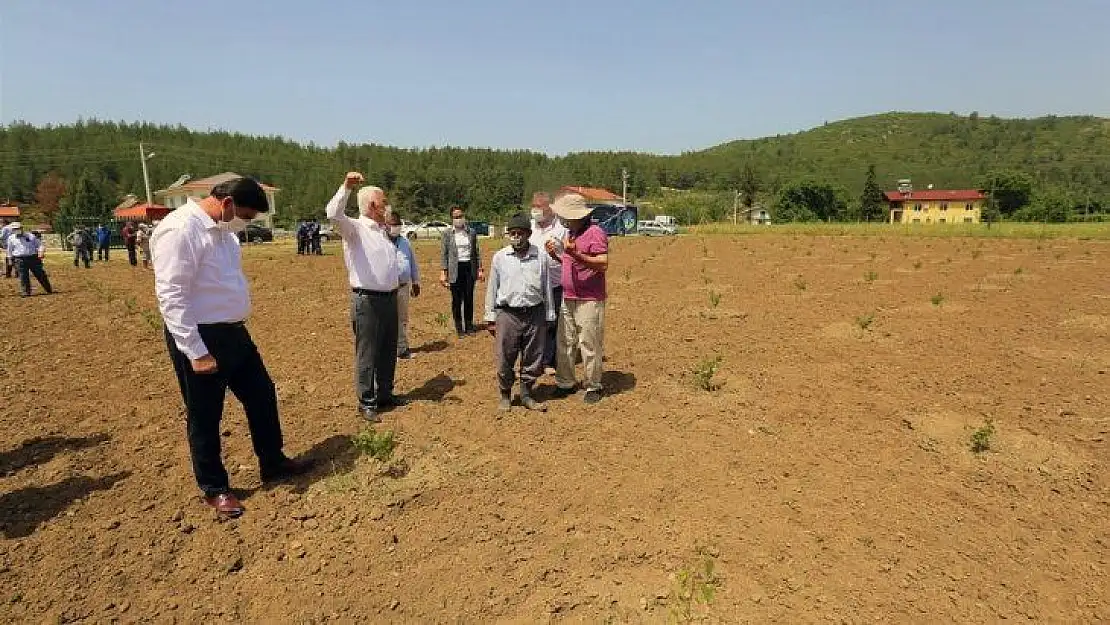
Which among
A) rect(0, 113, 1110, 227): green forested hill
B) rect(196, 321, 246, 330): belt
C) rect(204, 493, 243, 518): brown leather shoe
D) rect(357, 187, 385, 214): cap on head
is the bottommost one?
rect(204, 493, 243, 518): brown leather shoe

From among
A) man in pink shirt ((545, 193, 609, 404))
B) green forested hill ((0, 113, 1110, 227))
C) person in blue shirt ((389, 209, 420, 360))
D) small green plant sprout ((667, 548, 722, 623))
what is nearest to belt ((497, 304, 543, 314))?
man in pink shirt ((545, 193, 609, 404))

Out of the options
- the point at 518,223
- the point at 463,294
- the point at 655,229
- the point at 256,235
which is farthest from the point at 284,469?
the point at 655,229

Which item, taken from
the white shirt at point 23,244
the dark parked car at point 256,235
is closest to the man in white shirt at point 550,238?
the white shirt at point 23,244

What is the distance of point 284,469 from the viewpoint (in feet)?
12.7

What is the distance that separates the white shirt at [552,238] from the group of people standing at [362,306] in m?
0.01

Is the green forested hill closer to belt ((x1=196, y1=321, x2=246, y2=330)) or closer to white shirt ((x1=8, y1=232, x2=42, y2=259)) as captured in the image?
white shirt ((x1=8, y1=232, x2=42, y2=259))

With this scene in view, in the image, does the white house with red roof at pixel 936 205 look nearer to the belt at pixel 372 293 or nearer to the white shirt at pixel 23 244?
the white shirt at pixel 23 244

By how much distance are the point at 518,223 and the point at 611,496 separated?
7.15 ft

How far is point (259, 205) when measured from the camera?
11.4ft

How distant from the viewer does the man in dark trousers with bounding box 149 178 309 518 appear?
120 inches

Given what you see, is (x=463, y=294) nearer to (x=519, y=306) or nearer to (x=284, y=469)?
(x=519, y=306)

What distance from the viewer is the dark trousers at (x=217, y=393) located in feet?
10.8

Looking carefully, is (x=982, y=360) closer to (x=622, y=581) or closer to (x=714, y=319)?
(x=714, y=319)

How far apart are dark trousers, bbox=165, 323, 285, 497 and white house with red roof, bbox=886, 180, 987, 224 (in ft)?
304
